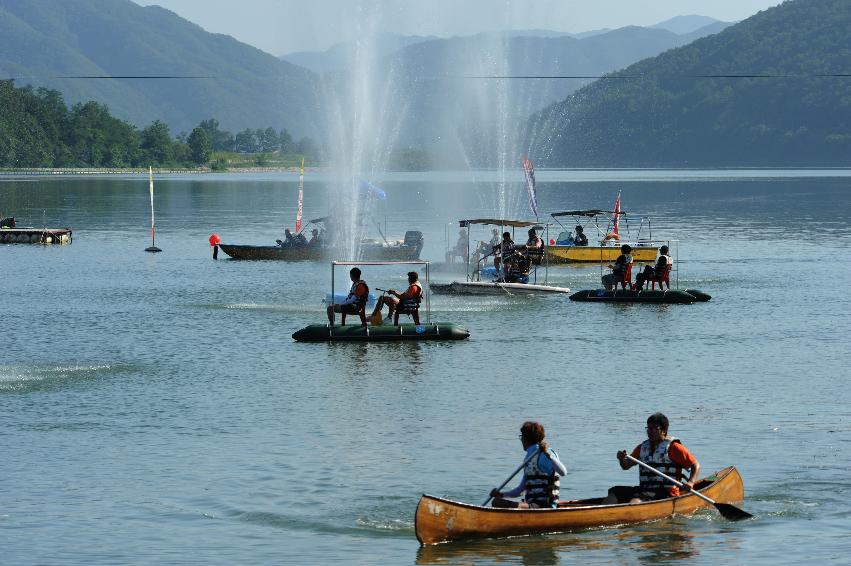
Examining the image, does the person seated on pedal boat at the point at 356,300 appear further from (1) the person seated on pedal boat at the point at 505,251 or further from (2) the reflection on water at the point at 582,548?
(2) the reflection on water at the point at 582,548

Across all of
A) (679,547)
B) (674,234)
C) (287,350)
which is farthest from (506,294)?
(674,234)

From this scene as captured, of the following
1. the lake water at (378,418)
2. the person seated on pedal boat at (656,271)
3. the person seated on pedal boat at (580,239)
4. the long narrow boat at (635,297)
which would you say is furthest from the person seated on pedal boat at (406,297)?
the person seated on pedal boat at (580,239)

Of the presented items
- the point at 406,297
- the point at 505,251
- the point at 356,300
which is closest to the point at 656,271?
the point at 505,251

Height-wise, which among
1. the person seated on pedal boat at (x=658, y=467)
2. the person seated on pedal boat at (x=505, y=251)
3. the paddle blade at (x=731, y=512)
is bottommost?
the paddle blade at (x=731, y=512)

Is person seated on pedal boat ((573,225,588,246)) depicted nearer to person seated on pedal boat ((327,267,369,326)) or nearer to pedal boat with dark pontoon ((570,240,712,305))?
pedal boat with dark pontoon ((570,240,712,305))

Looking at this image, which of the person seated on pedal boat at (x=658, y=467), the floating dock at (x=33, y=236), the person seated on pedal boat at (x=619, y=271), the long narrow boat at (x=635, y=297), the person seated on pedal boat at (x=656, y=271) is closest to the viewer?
the person seated on pedal boat at (x=658, y=467)

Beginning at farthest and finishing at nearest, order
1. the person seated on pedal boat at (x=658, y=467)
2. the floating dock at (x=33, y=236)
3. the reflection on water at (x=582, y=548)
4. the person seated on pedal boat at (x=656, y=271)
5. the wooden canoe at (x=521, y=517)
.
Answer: the floating dock at (x=33, y=236) → the person seated on pedal boat at (x=656, y=271) → the person seated on pedal boat at (x=658, y=467) → the reflection on water at (x=582, y=548) → the wooden canoe at (x=521, y=517)

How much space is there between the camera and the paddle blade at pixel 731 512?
88.7 ft

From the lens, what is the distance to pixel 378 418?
123ft

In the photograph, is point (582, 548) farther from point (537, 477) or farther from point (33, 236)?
point (33, 236)

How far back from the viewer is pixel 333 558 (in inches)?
1000

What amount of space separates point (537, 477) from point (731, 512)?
14.6ft

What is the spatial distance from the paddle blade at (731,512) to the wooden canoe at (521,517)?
2.43 feet

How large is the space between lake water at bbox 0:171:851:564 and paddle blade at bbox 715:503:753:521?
0.91ft
